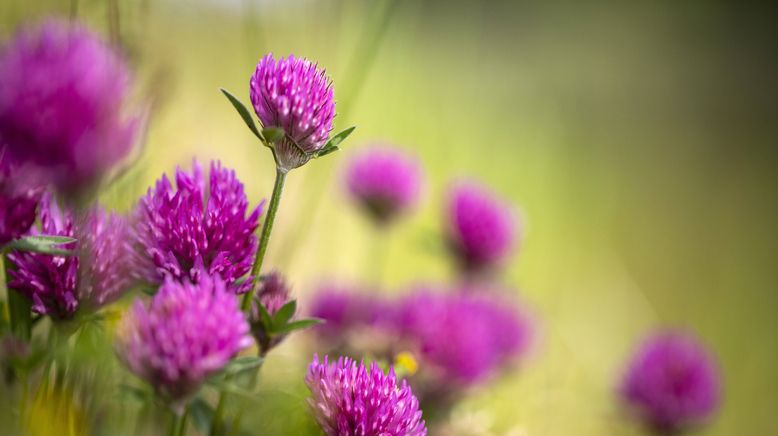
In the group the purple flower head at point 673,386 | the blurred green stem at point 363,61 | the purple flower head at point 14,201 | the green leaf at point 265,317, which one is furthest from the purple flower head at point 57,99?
the purple flower head at point 673,386

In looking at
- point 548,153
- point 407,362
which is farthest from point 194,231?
point 548,153

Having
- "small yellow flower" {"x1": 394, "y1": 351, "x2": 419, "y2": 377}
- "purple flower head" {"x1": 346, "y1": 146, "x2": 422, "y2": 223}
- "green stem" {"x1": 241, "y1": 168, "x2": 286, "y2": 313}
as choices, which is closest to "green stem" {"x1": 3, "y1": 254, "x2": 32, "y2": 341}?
"green stem" {"x1": 241, "y1": 168, "x2": 286, "y2": 313}

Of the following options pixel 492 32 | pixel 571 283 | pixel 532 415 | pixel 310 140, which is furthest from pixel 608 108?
pixel 310 140

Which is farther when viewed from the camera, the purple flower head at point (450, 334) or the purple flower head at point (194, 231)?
the purple flower head at point (450, 334)

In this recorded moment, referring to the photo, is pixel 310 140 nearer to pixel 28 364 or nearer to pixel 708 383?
pixel 28 364

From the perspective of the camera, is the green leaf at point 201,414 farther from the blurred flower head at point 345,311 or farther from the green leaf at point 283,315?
the blurred flower head at point 345,311

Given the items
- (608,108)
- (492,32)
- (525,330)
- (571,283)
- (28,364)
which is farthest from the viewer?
(492,32)
